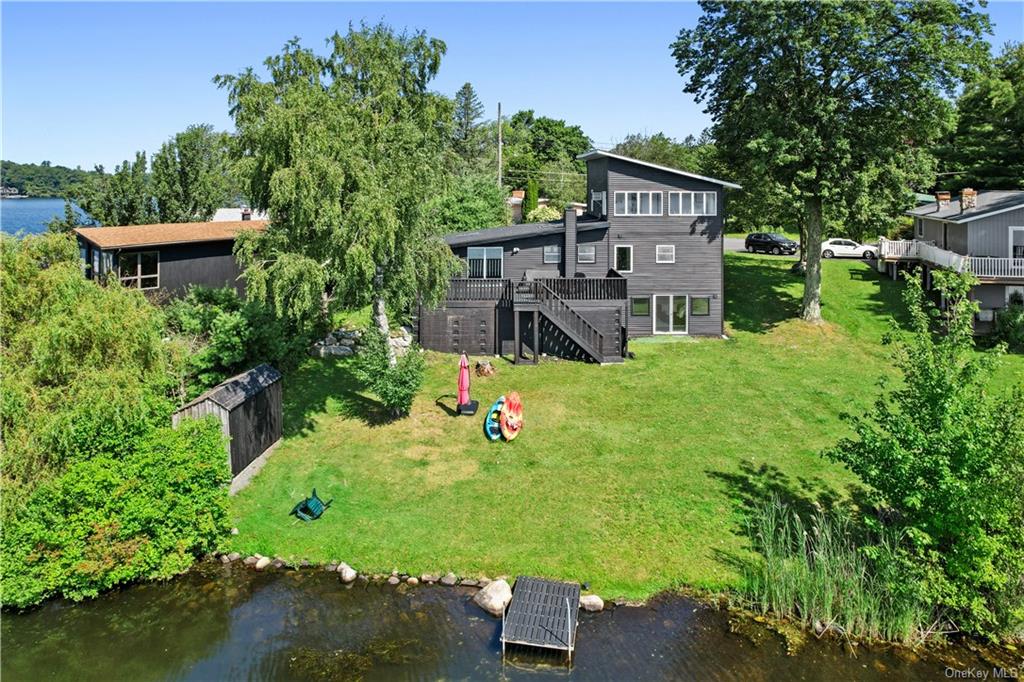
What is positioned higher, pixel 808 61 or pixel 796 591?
pixel 808 61

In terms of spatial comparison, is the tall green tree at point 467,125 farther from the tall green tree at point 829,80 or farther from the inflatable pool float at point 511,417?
the inflatable pool float at point 511,417

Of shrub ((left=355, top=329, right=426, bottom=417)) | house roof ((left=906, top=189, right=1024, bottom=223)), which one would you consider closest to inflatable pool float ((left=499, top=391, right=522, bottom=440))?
shrub ((left=355, top=329, right=426, bottom=417))

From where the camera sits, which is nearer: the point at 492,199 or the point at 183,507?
the point at 183,507

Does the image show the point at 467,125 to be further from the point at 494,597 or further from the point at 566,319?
the point at 494,597

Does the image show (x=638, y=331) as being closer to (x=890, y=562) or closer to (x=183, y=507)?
(x=890, y=562)

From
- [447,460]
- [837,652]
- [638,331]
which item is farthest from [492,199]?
[837,652]

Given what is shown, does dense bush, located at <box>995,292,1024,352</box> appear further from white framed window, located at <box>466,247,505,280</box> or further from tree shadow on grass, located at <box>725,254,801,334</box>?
white framed window, located at <box>466,247,505,280</box>

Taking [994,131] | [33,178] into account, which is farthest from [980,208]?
[33,178]

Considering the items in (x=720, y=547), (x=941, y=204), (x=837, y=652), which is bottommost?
(x=837, y=652)

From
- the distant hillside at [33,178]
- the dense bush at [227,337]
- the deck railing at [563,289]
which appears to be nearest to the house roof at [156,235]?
the dense bush at [227,337]
